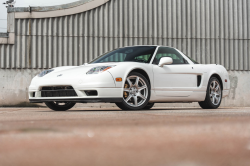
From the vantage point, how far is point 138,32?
13.1 m

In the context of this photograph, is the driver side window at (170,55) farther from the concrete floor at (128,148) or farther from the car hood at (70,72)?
the concrete floor at (128,148)

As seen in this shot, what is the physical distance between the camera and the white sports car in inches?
227

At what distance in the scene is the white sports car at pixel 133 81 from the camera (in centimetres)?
578

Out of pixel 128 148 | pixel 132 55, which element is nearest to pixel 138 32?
pixel 132 55

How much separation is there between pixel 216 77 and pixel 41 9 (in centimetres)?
714

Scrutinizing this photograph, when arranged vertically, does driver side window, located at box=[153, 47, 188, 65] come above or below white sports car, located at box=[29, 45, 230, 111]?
above

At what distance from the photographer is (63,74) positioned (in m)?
6.11

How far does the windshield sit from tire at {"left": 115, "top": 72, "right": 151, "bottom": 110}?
0.56m

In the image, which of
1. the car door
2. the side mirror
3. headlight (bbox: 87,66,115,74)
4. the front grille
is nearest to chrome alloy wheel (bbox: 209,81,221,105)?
the car door

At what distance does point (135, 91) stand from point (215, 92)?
241cm

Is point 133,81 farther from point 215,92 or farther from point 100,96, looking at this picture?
point 215,92

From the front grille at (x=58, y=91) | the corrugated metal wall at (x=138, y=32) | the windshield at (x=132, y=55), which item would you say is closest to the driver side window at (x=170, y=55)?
the windshield at (x=132, y=55)

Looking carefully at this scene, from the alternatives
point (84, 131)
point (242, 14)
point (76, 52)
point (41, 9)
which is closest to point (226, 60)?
point (242, 14)

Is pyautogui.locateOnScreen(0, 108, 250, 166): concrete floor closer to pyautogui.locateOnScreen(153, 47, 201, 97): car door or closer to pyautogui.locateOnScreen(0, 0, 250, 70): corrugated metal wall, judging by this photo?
pyautogui.locateOnScreen(153, 47, 201, 97): car door
